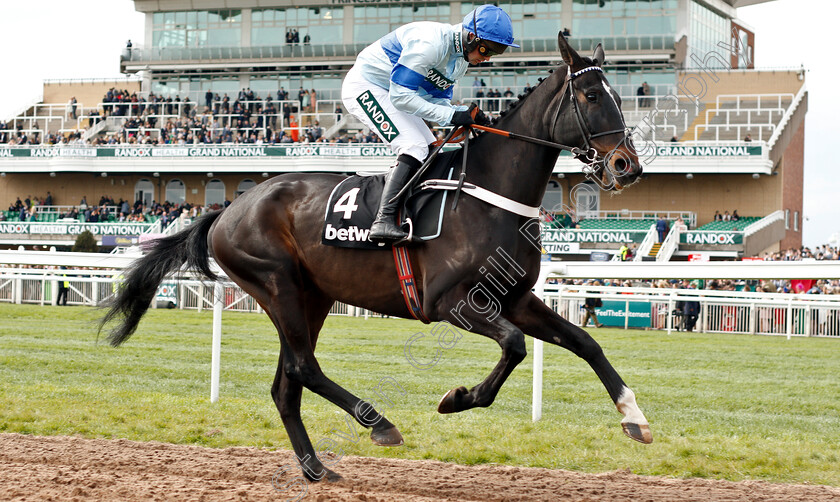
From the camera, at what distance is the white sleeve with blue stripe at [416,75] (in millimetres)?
4270

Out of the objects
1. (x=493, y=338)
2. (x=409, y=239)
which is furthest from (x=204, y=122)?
(x=493, y=338)

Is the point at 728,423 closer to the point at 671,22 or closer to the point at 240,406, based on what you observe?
the point at 240,406

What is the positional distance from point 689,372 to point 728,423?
130 inches

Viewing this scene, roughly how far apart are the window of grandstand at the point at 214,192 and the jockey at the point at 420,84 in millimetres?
33031

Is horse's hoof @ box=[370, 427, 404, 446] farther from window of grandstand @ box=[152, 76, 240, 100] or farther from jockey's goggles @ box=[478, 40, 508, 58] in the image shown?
window of grandstand @ box=[152, 76, 240, 100]

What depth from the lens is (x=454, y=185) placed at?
4238 mm

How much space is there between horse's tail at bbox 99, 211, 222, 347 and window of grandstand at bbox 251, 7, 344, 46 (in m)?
34.2

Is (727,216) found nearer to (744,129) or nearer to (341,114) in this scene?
(744,129)

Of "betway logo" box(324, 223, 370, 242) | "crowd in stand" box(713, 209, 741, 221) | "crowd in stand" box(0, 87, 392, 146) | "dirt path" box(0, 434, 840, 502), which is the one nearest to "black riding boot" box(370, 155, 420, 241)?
"betway logo" box(324, 223, 370, 242)

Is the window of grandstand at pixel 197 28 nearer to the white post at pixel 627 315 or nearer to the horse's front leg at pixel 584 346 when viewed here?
the white post at pixel 627 315

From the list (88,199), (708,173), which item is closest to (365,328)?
(708,173)

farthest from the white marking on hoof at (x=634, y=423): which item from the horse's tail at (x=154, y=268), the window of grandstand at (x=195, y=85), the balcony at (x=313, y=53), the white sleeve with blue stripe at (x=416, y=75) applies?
the window of grandstand at (x=195, y=85)

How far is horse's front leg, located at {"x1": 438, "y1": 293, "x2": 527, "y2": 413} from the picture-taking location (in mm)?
3947

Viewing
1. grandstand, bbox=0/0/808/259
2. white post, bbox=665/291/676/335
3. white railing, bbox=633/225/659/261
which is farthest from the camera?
grandstand, bbox=0/0/808/259
